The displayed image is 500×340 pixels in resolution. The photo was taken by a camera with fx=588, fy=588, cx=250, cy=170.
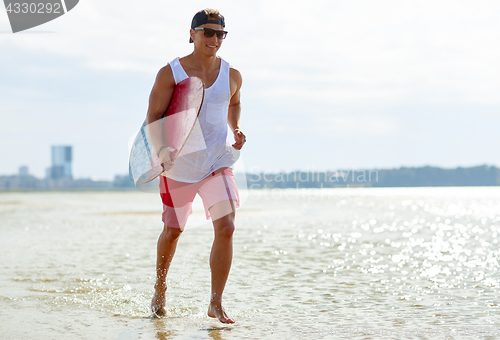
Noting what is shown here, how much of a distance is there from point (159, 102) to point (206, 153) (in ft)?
1.62

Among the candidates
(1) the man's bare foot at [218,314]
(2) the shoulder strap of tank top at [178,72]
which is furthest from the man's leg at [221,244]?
(2) the shoulder strap of tank top at [178,72]

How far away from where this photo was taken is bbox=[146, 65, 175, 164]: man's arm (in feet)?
13.7

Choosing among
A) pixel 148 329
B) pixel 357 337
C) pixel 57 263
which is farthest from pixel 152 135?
pixel 57 263

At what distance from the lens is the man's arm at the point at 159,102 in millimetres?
4188

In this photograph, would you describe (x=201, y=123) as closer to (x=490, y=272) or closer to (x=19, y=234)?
(x=490, y=272)

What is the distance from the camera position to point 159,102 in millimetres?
4203

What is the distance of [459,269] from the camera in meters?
6.74

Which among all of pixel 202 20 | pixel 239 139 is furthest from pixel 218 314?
pixel 202 20

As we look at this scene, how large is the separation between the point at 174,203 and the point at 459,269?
3.94m

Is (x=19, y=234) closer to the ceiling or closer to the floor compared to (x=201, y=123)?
closer to the floor

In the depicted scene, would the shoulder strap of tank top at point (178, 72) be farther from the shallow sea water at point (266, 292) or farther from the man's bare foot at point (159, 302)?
the man's bare foot at point (159, 302)

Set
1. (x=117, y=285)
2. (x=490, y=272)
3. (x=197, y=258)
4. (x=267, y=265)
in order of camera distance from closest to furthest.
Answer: (x=117, y=285) < (x=490, y=272) < (x=267, y=265) < (x=197, y=258)

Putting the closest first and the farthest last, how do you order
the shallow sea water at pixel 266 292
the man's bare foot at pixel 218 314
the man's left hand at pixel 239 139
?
the shallow sea water at pixel 266 292, the man's bare foot at pixel 218 314, the man's left hand at pixel 239 139

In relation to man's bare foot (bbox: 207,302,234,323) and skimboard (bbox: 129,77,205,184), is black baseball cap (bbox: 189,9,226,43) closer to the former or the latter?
skimboard (bbox: 129,77,205,184)
